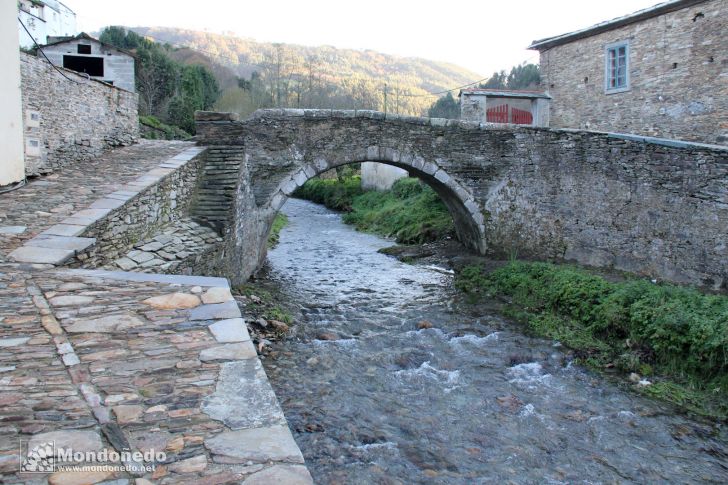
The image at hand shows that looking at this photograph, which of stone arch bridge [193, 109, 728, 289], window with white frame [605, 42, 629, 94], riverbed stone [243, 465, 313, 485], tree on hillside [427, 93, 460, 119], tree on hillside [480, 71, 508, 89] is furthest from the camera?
tree on hillside [480, 71, 508, 89]

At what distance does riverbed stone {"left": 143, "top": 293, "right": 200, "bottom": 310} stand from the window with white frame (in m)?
12.2

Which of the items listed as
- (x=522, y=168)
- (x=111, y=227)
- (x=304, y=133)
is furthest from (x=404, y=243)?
(x=111, y=227)

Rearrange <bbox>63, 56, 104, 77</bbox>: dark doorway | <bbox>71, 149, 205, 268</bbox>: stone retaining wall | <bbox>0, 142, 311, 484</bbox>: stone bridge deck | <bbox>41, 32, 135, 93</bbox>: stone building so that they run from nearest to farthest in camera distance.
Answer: <bbox>0, 142, 311, 484</bbox>: stone bridge deck
<bbox>71, 149, 205, 268</bbox>: stone retaining wall
<bbox>41, 32, 135, 93</bbox>: stone building
<bbox>63, 56, 104, 77</bbox>: dark doorway

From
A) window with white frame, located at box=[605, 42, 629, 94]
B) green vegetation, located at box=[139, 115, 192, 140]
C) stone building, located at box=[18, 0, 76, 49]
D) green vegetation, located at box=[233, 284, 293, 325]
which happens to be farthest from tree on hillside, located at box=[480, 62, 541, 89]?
green vegetation, located at box=[233, 284, 293, 325]

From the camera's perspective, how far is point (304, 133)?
969 centimetres

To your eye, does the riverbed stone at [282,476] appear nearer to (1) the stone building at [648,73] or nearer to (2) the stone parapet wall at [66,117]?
(2) the stone parapet wall at [66,117]

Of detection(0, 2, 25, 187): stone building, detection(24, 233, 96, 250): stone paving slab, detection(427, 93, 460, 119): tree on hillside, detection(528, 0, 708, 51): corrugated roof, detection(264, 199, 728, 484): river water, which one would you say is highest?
detection(427, 93, 460, 119): tree on hillside

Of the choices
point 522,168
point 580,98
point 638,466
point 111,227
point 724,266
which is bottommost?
point 638,466

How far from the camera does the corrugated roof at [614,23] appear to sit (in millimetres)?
11125

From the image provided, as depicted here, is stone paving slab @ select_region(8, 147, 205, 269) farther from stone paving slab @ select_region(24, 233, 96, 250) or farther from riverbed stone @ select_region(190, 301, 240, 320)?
riverbed stone @ select_region(190, 301, 240, 320)

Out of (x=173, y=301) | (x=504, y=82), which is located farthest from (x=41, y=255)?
(x=504, y=82)

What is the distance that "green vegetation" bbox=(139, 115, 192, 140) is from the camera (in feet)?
58.8

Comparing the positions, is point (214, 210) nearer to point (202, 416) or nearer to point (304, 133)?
point (304, 133)

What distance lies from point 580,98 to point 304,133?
26.2 feet
